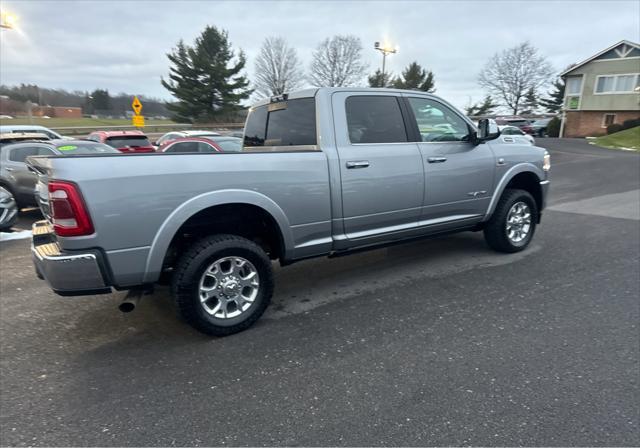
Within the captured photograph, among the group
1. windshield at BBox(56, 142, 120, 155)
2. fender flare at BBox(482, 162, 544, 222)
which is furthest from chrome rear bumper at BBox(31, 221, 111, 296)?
windshield at BBox(56, 142, 120, 155)

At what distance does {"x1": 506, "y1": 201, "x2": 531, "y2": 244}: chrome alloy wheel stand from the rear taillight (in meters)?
4.51

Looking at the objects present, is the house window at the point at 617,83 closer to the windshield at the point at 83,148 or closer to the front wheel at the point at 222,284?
the windshield at the point at 83,148

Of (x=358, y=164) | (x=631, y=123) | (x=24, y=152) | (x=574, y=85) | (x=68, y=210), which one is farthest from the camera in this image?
(x=574, y=85)

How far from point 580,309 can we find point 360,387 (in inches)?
90.5

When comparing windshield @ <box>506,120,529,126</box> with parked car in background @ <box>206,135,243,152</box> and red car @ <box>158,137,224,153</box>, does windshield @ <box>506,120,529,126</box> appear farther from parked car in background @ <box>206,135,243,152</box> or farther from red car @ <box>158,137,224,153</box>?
red car @ <box>158,137,224,153</box>

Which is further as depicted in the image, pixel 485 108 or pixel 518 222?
pixel 485 108

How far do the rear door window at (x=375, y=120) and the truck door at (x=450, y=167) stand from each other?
0.24 meters

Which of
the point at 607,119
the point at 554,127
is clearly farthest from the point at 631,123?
the point at 554,127

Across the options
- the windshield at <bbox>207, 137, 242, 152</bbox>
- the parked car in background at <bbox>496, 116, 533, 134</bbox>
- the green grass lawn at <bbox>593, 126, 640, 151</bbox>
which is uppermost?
the windshield at <bbox>207, 137, 242, 152</bbox>

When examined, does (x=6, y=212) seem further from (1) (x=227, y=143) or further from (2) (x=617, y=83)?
(2) (x=617, y=83)

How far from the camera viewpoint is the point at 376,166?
384cm

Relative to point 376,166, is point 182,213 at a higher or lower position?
lower

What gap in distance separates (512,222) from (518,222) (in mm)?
112

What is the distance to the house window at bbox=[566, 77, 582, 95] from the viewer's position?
35469 mm
